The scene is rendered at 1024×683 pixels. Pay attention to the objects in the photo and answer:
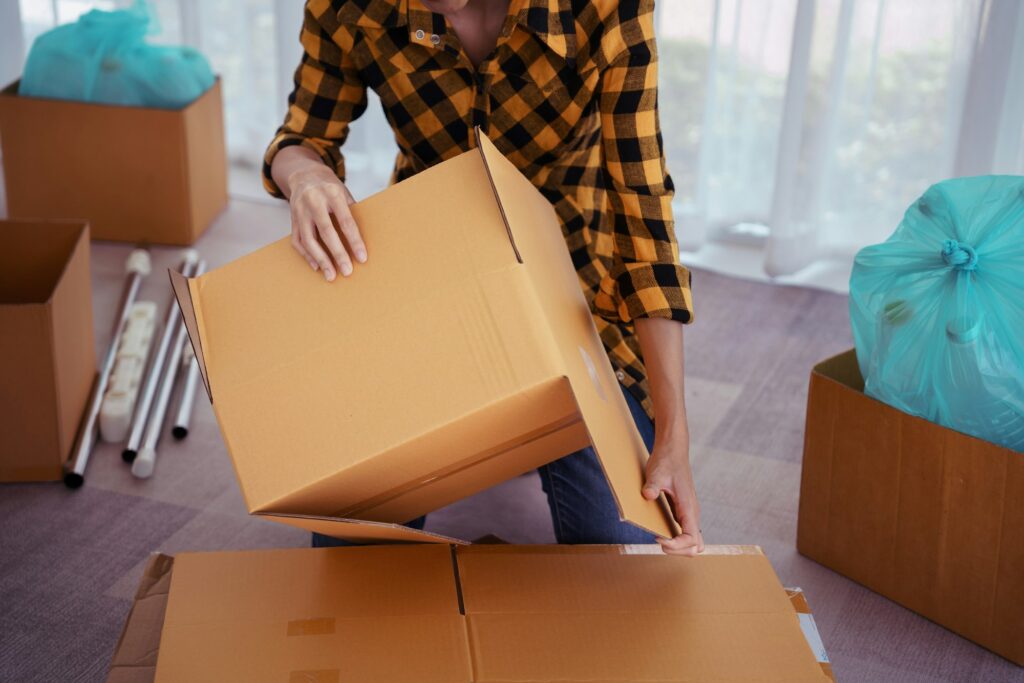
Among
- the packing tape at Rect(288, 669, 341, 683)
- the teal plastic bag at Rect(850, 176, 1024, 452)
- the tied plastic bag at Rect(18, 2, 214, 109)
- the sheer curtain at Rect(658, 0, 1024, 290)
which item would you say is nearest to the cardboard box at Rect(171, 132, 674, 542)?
the packing tape at Rect(288, 669, 341, 683)

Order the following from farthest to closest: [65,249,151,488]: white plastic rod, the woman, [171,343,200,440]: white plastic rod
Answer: [171,343,200,440]: white plastic rod < [65,249,151,488]: white plastic rod < the woman

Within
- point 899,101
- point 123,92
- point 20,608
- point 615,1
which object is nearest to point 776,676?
point 615,1

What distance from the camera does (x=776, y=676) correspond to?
0.79m

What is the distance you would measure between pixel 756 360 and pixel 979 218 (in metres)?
0.77

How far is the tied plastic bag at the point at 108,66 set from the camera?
207 cm

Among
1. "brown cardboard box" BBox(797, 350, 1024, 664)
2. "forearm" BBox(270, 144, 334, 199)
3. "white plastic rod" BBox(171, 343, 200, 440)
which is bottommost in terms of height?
"white plastic rod" BBox(171, 343, 200, 440)

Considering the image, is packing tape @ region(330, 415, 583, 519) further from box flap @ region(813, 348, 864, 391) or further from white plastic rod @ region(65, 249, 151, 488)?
white plastic rod @ region(65, 249, 151, 488)

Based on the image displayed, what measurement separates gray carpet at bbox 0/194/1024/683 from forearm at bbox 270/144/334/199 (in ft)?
1.60

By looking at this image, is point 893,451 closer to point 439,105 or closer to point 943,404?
point 943,404

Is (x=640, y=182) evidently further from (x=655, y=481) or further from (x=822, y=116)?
(x=822, y=116)

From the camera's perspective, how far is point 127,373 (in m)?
1.61

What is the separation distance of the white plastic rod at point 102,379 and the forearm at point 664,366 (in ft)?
2.74

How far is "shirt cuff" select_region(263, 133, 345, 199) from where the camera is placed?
3.62 ft

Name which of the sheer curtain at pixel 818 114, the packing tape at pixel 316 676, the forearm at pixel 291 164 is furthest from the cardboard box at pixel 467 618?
the sheer curtain at pixel 818 114
